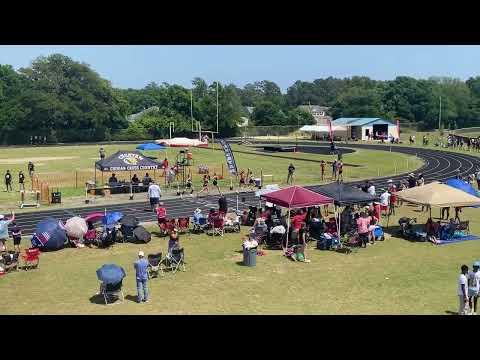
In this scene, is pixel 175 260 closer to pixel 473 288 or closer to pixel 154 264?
pixel 154 264

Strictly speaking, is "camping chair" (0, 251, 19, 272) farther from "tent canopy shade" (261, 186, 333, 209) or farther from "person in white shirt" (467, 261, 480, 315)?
"person in white shirt" (467, 261, 480, 315)

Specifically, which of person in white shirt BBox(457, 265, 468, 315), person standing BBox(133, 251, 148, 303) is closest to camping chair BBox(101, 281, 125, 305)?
person standing BBox(133, 251, 148, 303)

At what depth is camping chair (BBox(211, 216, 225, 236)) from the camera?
64.2ft

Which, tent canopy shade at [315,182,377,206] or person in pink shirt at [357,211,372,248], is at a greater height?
tent canopy shade at [315,182,377,206]

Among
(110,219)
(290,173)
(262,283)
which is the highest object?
(290,173)

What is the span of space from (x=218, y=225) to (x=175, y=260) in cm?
465

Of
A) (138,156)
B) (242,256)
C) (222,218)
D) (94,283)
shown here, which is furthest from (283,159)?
(94,283)

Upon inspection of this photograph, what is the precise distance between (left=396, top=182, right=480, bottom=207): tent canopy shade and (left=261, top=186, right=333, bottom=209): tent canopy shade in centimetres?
316

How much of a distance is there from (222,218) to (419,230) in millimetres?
6874

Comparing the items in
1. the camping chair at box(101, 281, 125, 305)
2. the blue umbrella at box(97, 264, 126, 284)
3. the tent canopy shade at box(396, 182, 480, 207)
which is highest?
the tent canopy shade at box(396, 182, 480, 207)

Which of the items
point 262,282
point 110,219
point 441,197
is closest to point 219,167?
point 110,219

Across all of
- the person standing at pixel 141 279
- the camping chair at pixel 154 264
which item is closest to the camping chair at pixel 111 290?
the person standing at pixel 141 279

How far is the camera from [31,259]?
15.4 m
